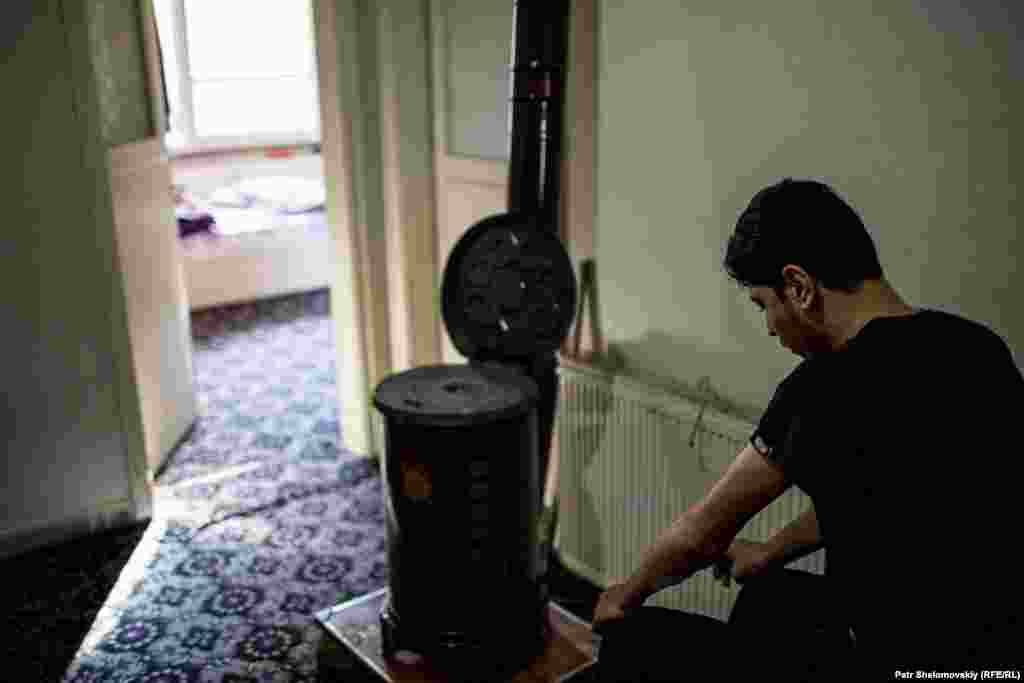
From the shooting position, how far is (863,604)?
1200 millimetres

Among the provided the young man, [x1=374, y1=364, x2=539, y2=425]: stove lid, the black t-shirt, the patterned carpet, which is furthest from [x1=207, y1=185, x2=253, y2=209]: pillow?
the black t-shirt

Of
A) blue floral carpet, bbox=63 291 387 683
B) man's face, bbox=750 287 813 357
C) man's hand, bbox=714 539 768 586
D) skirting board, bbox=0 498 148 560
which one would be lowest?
blue floral carpet, bbox=63 291 387 683

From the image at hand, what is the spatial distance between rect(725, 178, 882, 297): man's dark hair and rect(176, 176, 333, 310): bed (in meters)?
4.79

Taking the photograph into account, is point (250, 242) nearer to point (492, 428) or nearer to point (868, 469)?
point (492, 428)

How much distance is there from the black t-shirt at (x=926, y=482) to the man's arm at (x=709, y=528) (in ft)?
0.51

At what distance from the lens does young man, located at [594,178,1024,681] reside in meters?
1.14

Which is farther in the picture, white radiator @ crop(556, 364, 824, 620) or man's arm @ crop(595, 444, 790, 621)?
white radiator @ crop(556, 364, 824, 620)

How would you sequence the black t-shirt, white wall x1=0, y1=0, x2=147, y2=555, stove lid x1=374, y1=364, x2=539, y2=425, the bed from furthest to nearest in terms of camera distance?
the bed, white wall x1=0, y1=0, x2=147, y2=555, stove lid x1=374, y1=364, x2=539, y2=425, the black t-shirt

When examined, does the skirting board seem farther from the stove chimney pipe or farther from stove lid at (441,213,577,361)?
the stove chimney pipe

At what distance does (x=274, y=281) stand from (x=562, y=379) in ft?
12.2

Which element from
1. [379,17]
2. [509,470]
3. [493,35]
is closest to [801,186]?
[509,470]

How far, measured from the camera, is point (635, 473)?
244cm

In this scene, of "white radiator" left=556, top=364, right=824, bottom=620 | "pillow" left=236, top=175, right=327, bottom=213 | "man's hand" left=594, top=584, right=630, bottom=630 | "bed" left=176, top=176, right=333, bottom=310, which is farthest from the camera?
"pillow" left=236, top=175, right=327, bottom=213

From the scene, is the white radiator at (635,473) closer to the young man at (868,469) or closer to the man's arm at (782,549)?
the man's arm at (782,549)
